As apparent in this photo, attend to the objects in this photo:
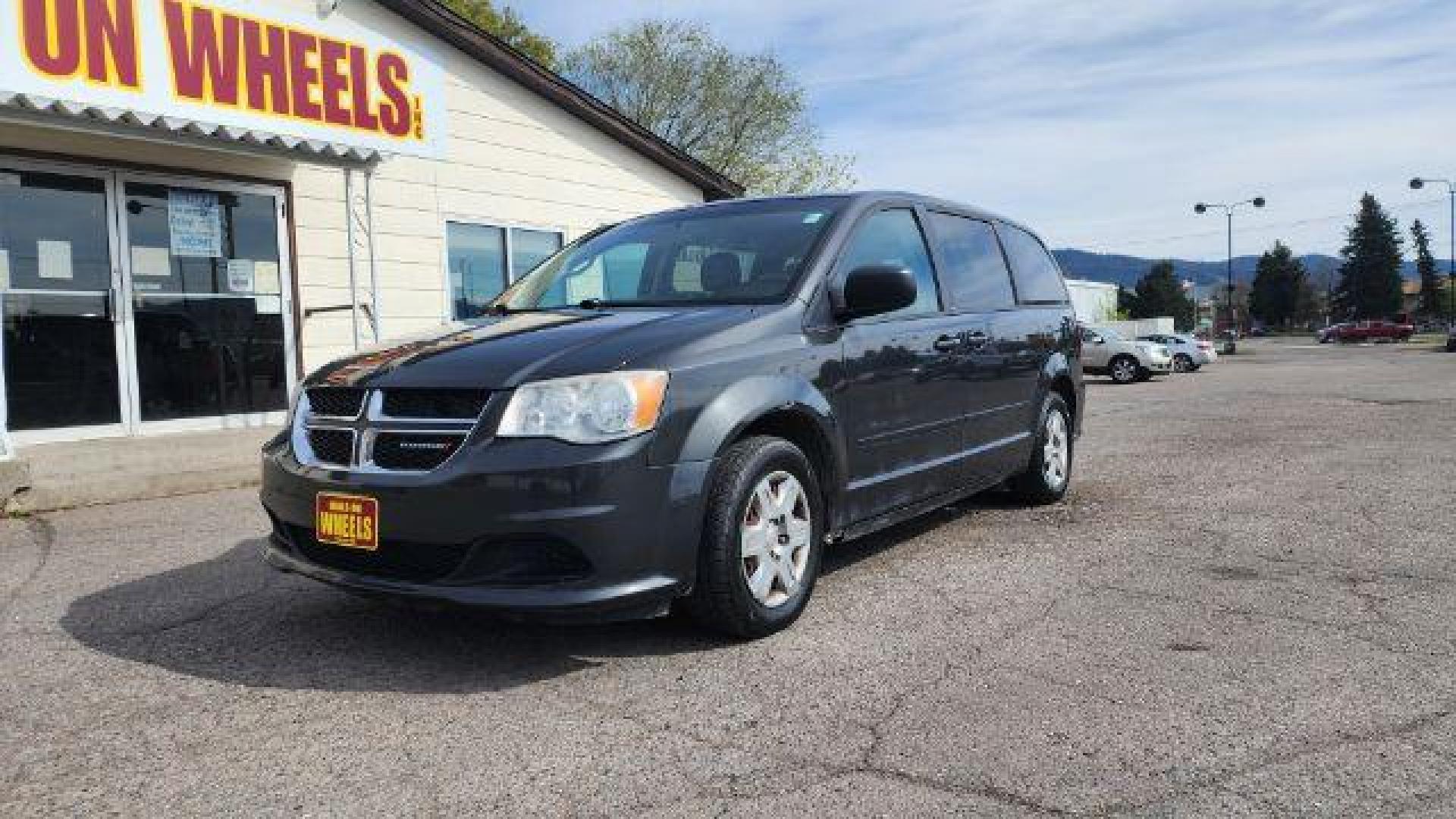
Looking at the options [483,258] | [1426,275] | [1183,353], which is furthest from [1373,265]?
[483,258]

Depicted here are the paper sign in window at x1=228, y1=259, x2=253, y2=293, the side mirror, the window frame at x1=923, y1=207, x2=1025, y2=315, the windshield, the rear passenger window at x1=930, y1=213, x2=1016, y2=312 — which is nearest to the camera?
the side mirror

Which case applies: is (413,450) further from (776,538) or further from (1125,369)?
(1125,369)

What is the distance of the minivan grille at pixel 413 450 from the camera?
3244mm

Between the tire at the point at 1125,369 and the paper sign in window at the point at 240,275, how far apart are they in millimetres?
19944

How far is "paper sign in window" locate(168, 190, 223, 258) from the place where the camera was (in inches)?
344

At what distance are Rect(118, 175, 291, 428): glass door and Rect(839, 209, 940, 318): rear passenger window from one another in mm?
6613

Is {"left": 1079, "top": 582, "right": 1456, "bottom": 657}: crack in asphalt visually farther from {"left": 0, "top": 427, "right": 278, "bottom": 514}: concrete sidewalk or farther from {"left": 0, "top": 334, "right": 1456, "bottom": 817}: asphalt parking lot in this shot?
{"left": 0, "top": 427, "right": 278, "bottom": 514}: concrete sidewalk

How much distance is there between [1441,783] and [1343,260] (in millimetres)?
112293

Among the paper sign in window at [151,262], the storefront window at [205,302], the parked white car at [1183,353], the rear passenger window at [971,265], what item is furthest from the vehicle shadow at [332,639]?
the parked white car at [1183,353]

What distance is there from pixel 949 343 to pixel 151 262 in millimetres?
6898

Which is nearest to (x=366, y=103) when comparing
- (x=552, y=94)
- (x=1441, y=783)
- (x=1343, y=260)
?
(x=552, y=94)

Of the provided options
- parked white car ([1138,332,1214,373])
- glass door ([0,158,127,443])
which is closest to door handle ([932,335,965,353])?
glass door ([0,158,127,443])

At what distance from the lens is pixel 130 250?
838 cm

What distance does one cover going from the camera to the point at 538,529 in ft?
10.2
